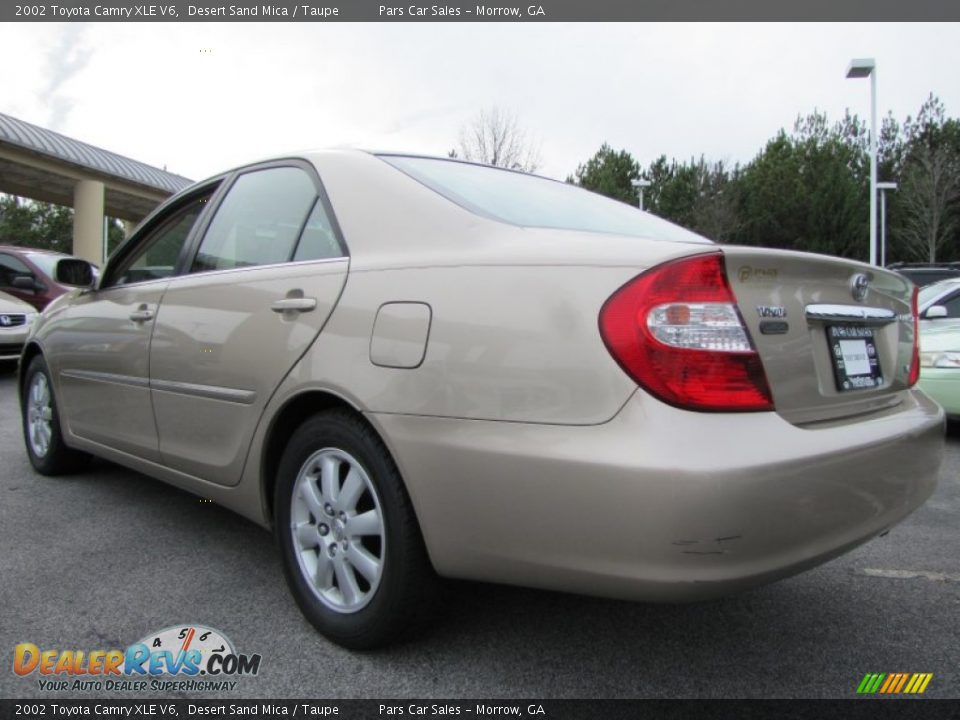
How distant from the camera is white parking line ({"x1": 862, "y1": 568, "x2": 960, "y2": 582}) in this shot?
8.86 ft

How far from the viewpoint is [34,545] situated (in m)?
2.92

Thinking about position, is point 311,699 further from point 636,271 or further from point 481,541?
point 636,271

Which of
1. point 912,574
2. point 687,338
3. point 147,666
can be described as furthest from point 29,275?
point 912,574

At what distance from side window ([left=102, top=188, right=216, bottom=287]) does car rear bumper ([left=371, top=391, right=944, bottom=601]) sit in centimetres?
171

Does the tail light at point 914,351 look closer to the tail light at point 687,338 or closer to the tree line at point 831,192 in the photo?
the tail light at point 687,338

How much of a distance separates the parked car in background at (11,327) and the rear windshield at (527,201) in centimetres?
765

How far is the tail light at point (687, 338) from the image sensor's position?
1.55 meters

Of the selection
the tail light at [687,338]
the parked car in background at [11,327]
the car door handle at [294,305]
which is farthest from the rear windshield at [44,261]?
the tail light at [687,338]

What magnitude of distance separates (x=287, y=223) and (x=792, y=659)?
2.11 m

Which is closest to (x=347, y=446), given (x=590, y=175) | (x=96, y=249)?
(x=96, y=249)

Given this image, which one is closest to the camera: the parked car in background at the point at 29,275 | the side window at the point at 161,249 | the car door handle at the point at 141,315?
the car door handle at the point at 141,315

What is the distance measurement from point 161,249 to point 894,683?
124 inches

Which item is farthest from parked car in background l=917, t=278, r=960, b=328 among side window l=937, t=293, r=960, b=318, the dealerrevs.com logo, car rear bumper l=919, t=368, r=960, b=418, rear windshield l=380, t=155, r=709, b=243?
the dealerrevs.com logo

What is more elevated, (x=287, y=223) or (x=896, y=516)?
(x=287, y=223)
